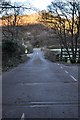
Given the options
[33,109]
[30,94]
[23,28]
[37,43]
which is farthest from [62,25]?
[37,43]

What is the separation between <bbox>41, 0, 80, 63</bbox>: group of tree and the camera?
175 feet

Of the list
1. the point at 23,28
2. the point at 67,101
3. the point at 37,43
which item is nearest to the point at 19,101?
the point at 67,101

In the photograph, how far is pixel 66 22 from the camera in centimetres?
5684

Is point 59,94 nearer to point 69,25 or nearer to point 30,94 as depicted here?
point 30,94

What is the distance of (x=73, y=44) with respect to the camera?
58750mm

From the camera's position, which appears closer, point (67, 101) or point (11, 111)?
point (11, 111)

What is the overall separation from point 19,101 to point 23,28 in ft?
177

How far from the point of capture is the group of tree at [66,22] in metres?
53.5

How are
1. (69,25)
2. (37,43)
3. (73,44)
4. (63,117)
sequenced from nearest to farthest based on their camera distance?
(63,117) → (69,25) → (73,44) → (37,43)

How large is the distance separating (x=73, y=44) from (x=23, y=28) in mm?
11699

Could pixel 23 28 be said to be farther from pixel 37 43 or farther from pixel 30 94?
pixel 37 43

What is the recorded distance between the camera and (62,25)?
56438mm

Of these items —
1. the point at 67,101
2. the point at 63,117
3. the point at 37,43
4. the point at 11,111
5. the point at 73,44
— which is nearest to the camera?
the point at 63,117

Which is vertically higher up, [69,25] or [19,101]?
[69,25]
